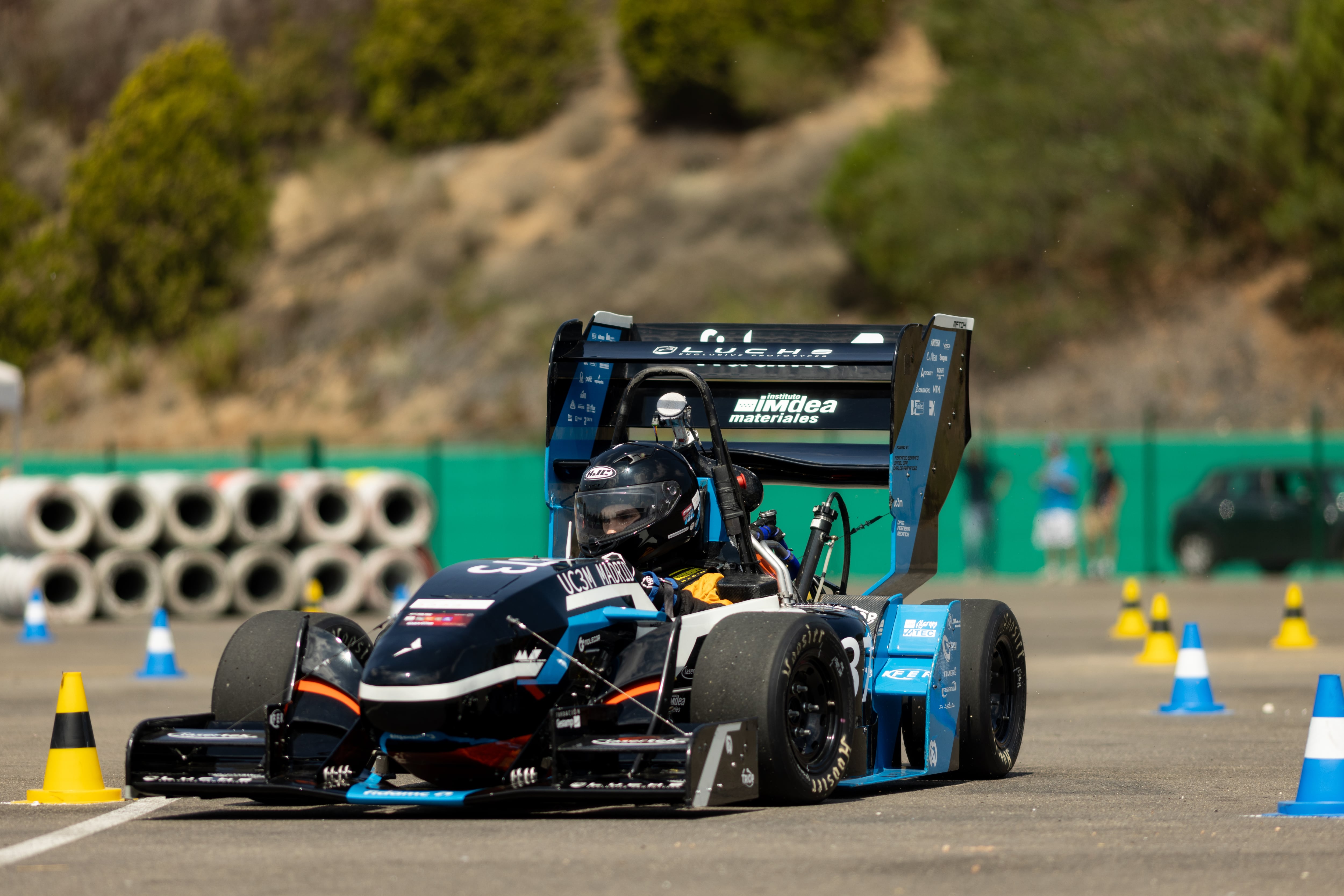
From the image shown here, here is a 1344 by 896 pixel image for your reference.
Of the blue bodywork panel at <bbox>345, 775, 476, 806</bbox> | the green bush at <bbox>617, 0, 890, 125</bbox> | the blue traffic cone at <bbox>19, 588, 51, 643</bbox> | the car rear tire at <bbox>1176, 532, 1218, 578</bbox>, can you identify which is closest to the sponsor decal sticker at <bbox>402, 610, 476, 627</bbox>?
the blue bodywork panel at <bbox>345, 775, 476, 806</bbox>

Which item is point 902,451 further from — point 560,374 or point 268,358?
point 268,358

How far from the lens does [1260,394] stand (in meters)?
42.6

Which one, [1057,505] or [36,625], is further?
[1057,505]

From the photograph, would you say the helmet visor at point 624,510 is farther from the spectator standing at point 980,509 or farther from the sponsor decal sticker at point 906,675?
the spectator standing at point 980,509

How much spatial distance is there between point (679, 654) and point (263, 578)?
17.6 metres

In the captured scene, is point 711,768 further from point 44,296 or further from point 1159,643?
point 44,296

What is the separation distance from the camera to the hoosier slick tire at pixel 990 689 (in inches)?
399

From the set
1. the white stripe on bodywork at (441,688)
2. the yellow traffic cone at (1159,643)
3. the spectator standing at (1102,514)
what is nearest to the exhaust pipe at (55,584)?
the yellow traffic cone at (1159,643)

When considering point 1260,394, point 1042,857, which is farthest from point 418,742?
point 1260,394

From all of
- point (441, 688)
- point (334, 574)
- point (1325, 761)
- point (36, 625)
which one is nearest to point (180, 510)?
point (334, 574)

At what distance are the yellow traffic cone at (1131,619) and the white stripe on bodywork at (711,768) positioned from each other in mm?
11636

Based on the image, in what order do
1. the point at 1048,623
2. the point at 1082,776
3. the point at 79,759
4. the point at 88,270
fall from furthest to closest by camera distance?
the point at 88,270, the point at 1048,623, the point at 1082,776, the point at 79,759

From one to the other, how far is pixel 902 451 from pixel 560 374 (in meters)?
1.92

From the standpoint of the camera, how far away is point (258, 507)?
2619 centimetres
